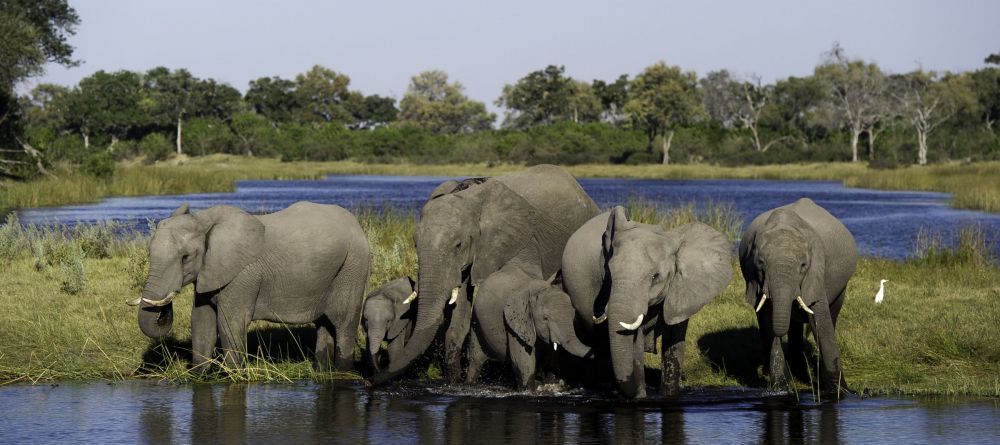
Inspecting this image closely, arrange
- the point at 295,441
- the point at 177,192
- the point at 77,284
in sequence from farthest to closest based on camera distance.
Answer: the point at 177,192, the point at 77,284, the point at 295,441

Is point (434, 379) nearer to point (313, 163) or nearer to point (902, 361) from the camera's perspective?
point (902, 361)

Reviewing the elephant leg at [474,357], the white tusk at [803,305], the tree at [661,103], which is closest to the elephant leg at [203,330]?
the elephant leg at [474,357]

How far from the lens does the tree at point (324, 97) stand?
123312 mm

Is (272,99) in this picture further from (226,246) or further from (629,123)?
(226,246)

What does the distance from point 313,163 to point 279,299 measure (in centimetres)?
7961

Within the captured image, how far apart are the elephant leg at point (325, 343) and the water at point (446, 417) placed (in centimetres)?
68

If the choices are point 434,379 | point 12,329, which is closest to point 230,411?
point 434,379

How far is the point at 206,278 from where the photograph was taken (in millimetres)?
11039

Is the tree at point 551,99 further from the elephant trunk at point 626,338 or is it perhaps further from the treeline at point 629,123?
the elephant trunk at point 626,338

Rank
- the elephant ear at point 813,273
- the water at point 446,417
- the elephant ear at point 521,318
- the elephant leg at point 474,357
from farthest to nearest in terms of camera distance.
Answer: the elephant leg at point 474,357
the elephant ear at point 813,273
the elephant ear at point 521,318
the water at point 446,417

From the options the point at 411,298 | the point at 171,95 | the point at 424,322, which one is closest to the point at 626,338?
the point at 424,322

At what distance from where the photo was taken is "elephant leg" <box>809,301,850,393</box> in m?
10.9

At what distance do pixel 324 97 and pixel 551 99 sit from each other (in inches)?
1099

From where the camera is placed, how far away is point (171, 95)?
105 metres
